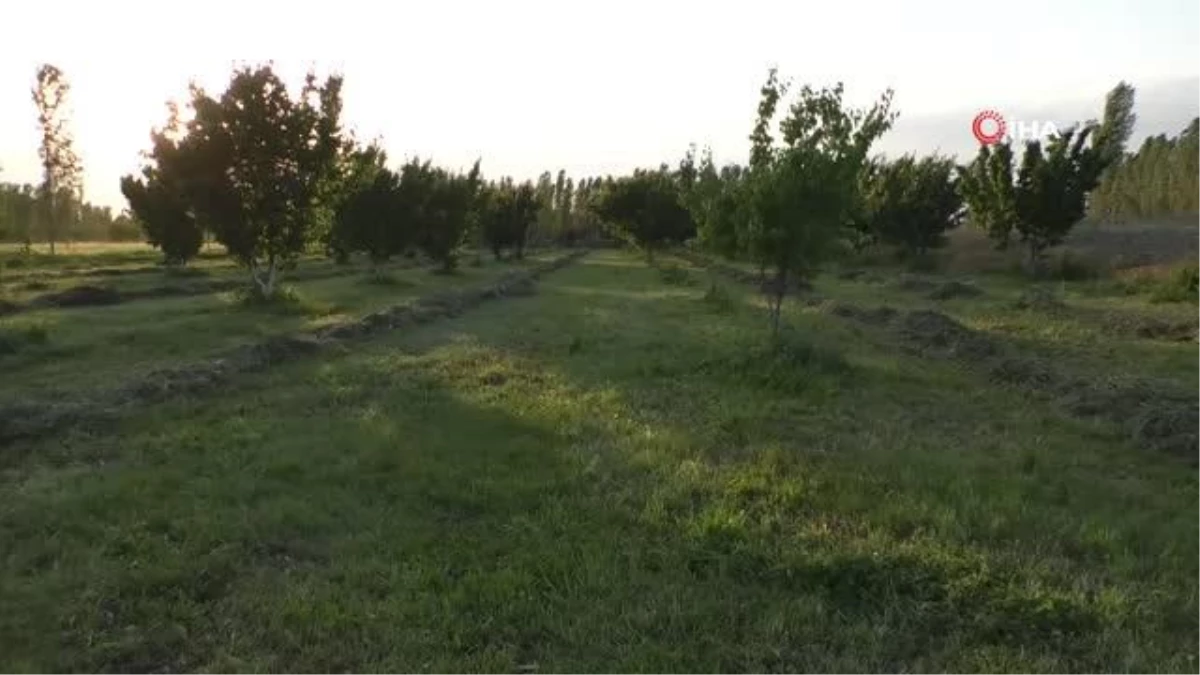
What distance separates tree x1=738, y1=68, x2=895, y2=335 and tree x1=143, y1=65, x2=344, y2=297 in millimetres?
18582

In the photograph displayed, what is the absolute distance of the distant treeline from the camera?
81250 mm

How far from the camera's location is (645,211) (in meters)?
66.6

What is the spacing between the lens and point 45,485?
10547mm

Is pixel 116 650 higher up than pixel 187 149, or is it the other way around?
pixel 187 149

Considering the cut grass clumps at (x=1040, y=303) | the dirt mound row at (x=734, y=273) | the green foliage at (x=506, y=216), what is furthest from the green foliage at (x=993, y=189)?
the green foliage at (x=506, y=216)

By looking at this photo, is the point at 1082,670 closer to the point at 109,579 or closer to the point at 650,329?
the point at 109,579

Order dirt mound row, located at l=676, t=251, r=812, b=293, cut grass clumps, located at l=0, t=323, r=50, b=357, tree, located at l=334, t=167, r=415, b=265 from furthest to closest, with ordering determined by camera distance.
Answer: tree, located at l=334, t=167, r=415, b=265
dirt mound row, located at l=676, t=251, r=812, b=293
cut grass clumps, located at l=0, t=323, r=50, b=357

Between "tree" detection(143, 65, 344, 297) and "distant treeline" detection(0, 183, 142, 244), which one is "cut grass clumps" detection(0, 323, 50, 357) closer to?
"tree" detection(143, 65, 344, 297)

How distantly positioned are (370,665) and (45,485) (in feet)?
20.7

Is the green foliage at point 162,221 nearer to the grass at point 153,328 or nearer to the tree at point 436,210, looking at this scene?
the tree at point 436,210

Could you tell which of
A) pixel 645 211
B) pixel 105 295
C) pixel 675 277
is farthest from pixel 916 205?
pixel 105 295

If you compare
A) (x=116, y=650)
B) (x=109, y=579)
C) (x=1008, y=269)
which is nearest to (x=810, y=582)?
(x=116, y=650)

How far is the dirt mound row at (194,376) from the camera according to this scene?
540 inches

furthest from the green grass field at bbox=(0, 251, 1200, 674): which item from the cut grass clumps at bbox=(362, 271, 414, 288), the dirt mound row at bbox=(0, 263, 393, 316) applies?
the cut grass clumps at bbox=(362, 271, 414, 288)
